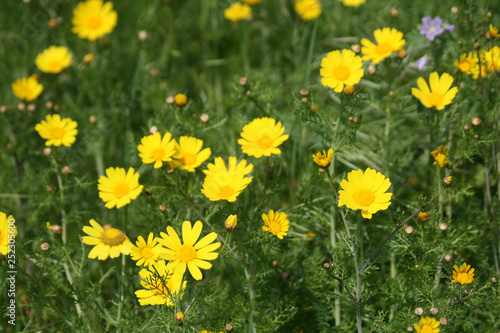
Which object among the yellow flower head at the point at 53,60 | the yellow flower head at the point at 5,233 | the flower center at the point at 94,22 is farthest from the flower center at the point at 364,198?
the flower center at the point at 94,22

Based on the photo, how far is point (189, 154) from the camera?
2.01 meters

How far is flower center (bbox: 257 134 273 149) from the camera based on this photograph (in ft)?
6.16

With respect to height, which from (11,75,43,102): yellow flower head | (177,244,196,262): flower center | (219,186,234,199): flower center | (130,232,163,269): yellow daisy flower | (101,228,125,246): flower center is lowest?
(177,244,196,262): flower center

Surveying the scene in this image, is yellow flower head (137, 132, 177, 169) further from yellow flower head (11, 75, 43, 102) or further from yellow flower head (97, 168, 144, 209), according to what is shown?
yellow flower head (11, 75, 43, 102)

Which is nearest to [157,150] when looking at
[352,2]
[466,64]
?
[466,64]

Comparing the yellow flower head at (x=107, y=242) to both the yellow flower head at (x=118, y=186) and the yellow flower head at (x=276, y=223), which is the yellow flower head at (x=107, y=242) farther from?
the yellow flower head at (x=276, y=223)

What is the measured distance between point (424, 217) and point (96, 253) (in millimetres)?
1247

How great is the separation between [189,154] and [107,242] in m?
0.48

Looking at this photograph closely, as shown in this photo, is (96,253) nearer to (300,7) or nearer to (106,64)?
(106,64)

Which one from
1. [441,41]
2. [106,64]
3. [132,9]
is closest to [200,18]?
[132,9]

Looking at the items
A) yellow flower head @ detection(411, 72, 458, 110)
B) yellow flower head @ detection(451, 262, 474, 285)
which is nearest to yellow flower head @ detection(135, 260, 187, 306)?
yellow flower head @ detection(451, 262, 474, 285)

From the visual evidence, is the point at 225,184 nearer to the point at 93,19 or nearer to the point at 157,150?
the point at 157,150

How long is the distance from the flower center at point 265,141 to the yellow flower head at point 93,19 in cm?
204

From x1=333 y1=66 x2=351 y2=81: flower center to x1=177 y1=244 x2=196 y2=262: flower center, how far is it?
91 centimetres
